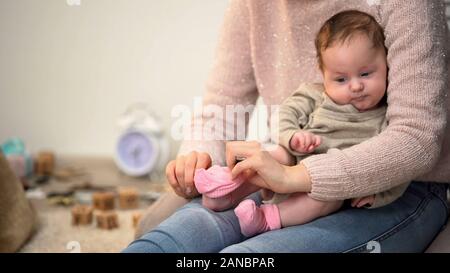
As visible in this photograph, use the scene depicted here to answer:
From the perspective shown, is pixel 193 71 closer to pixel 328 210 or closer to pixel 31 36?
pixel 31 36

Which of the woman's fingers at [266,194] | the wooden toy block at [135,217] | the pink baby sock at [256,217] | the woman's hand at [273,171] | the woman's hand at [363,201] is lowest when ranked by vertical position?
the wooden toy block at [135,217]

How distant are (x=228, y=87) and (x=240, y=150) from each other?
0.19 m

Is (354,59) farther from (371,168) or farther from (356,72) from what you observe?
(371,168)

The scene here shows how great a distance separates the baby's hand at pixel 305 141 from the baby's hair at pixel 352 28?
0.11 m

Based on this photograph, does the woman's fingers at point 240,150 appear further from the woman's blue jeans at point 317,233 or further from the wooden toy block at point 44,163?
the wooden toy block at point 44,163

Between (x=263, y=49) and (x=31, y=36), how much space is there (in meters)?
0.42

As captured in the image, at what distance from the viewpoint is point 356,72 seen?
77 cm

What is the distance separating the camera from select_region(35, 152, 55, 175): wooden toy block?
141cm

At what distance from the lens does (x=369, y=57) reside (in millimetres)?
766

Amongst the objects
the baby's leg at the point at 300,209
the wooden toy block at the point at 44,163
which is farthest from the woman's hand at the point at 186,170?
the wooden toy block at the point at 44,163

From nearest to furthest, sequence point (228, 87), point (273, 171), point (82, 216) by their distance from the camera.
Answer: point (273, 171), point (228, 87), point (82, 216)

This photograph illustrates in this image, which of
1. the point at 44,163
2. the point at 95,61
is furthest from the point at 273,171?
the point at 44,163

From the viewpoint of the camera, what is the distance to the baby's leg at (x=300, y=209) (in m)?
0.78

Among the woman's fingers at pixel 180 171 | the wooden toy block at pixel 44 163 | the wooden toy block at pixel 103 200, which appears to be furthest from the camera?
the wooden toy block at pixel 44 163
